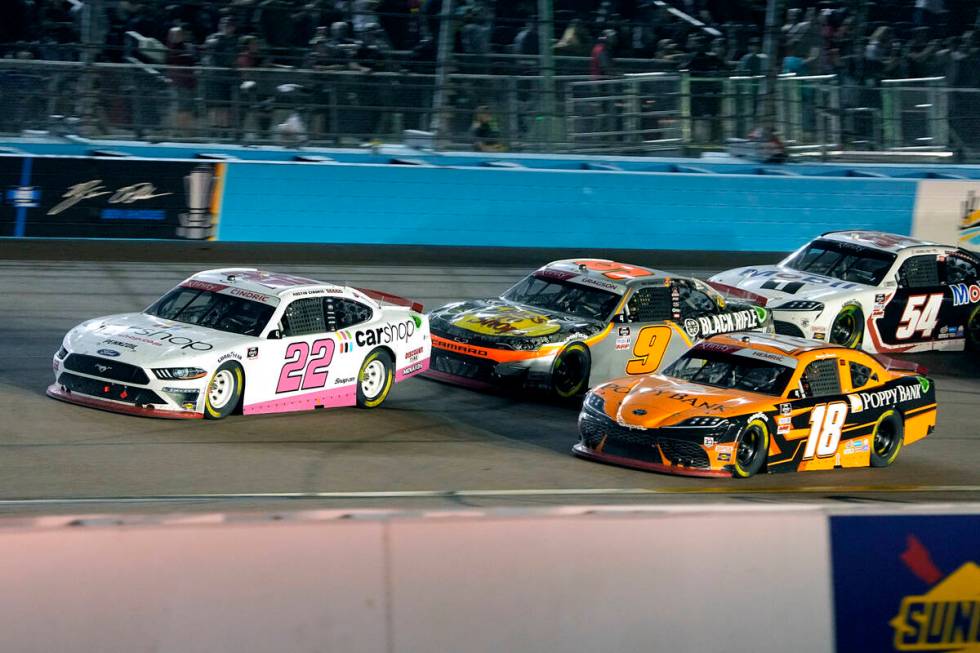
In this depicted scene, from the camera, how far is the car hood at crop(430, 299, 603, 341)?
1423cm

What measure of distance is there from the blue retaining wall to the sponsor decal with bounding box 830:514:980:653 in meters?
15.0

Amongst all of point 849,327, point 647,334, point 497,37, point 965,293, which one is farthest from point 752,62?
point 647,334

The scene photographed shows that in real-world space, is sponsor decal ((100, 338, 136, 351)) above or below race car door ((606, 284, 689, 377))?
above

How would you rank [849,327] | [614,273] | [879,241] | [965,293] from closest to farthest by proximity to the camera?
[614,273], [849,327], [965,293], [879,241]

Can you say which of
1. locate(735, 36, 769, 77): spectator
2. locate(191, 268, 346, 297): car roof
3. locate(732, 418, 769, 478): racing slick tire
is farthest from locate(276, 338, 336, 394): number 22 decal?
locate(735, 36, 769, 77): spectator

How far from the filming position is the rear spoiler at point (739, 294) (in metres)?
16.4

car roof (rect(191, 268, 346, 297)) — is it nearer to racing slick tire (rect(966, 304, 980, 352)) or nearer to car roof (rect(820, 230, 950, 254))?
car roof (rect(820, 230, 950, 254))

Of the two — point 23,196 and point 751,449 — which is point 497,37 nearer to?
point 23,196

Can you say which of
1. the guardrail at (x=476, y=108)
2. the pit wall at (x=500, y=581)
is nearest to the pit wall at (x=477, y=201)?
the guardrail at (x=476, y=108)

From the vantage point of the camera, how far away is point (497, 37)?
23.0 meters

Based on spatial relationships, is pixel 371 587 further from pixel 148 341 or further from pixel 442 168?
pixel 442 168

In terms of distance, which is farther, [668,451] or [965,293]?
[965,293]

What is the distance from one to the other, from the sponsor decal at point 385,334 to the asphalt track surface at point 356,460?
68 cm

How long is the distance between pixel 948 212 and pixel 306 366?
14.0 m
